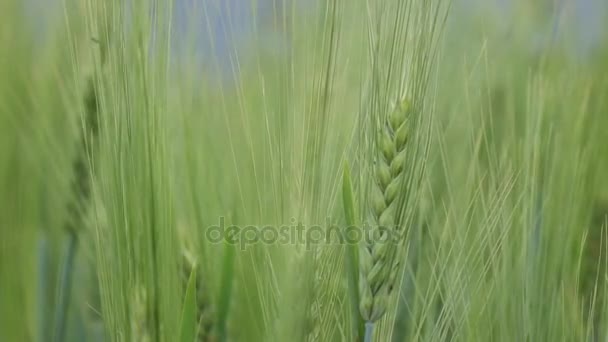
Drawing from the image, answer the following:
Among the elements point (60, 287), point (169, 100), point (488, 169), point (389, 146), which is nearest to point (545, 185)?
point (488, 169)

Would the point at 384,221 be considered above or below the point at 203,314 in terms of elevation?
above

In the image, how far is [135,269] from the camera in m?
0.58

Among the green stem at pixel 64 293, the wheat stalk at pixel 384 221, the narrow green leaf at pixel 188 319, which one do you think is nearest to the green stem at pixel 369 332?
the wheat stalk at pixel 384 221

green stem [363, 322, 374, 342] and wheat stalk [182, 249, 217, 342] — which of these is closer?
green stem [363, 322, 374, 342]

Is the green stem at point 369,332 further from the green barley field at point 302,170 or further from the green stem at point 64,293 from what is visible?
the green stem at point 64,293

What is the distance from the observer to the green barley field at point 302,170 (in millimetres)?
593

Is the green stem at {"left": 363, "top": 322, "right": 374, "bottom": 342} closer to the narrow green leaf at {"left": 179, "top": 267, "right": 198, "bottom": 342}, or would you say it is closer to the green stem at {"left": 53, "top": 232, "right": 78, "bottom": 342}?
the narrow green leaf at {"left": 179, "top": 267, "right": 198, "bottom": 342}

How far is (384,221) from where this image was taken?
0.57 meters

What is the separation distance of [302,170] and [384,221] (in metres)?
0.10

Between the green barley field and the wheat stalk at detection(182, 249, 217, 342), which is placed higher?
the green barley field

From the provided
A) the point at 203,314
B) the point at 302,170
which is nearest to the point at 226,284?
the point at 203,314

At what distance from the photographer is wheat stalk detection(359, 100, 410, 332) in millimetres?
564

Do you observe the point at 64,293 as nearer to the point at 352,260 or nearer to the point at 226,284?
the point at 226,284

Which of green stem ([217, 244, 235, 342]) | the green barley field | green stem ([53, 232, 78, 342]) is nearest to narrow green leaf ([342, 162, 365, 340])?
the green barley field
